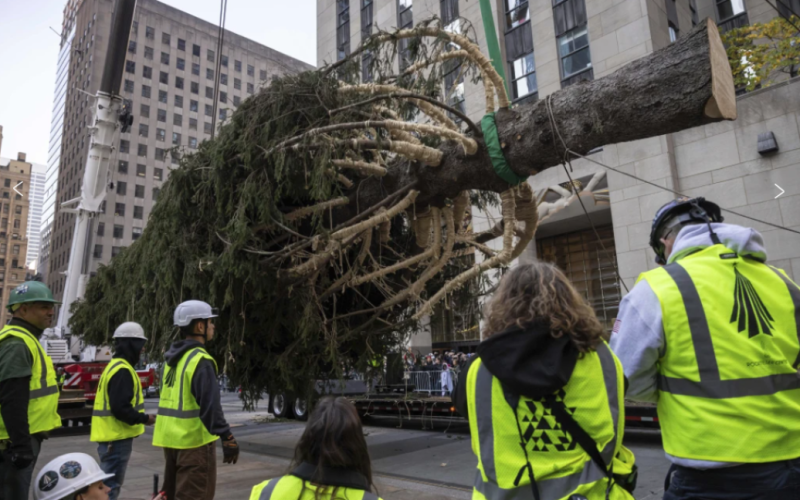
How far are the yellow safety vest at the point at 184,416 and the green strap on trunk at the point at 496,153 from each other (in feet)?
10.7

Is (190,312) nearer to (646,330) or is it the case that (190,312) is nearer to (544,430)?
(544,430)

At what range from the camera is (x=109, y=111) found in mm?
12297

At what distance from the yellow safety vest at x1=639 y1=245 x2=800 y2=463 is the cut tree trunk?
232 cm

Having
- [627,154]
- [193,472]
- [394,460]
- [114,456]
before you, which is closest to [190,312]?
[193,472]

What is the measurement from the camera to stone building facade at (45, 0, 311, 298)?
207 ft

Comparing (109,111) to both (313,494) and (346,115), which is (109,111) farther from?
(313,494)

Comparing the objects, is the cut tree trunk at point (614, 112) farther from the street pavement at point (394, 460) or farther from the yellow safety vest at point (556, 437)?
the street pavement at point (394, 460)

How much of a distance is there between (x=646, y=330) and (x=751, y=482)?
61cm

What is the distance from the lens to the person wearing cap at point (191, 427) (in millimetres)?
4031

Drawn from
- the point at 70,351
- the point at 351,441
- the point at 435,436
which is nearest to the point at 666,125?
the point at 351,441

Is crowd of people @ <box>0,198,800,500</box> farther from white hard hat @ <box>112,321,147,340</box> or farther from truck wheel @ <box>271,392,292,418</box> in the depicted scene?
truck wheel @ <box>271,392,292,418</box>

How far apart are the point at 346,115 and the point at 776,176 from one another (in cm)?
1315

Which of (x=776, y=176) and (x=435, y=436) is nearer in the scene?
(x=435, y=436)

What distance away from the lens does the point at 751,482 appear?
181 cm
